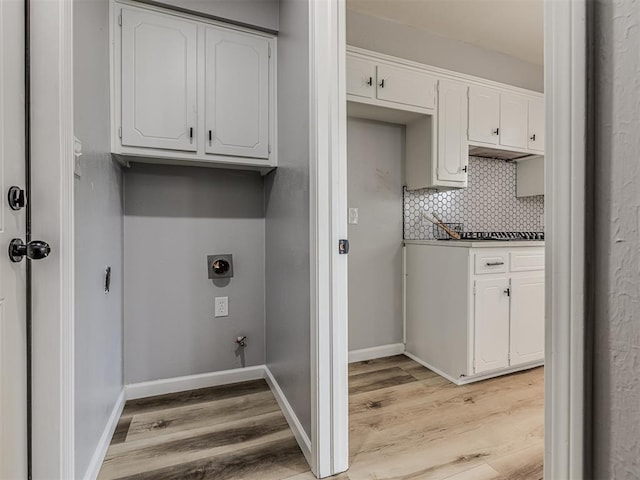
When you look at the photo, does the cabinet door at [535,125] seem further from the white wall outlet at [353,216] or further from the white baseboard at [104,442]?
the white baseboard at [104,442]

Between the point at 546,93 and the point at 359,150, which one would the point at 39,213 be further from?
the point at 359,150

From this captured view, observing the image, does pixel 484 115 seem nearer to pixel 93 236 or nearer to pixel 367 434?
pixel 367 434

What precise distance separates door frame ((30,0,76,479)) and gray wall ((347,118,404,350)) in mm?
1693

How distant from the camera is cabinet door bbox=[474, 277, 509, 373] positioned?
202 cm

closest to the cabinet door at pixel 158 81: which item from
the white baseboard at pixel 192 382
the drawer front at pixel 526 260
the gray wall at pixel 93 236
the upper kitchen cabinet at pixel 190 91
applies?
the upper kitchen cabinet at pixel 190 91

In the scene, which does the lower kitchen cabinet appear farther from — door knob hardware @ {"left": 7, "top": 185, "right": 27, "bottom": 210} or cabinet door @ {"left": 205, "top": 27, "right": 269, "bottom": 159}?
door knob hardware @ {"left": 7, "top": 185, "right": 27, "bottom": 210}

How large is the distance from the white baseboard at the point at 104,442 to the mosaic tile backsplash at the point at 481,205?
2.10m

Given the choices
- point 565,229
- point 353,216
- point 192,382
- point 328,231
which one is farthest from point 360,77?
point 192,382

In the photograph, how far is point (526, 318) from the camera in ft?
7.13

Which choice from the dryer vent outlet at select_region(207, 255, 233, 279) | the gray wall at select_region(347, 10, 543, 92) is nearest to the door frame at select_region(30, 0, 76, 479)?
the dryer vent outlet at select_region(207, 255, 233, 279)

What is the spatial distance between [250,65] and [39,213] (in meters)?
1.33

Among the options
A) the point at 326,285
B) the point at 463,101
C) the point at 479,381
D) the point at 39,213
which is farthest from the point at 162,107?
the point at 479,381

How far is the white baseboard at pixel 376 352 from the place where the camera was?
2.39 m

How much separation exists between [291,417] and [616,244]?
1.53 meters
